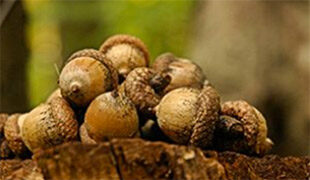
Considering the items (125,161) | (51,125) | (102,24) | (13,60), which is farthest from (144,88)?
(102,24)

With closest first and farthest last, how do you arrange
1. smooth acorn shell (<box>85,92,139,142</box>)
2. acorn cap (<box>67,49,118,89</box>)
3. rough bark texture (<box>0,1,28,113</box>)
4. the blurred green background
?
1. smooth acorn shell (<box>85,92,139,142</box>)
2. acorn cap (<box>67,49,118,89</box>)
3. rough bark texture (<box>0,1,28,113</box>)
4. the blurred green background

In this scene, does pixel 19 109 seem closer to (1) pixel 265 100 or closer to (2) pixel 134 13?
(1) pixel 265 100

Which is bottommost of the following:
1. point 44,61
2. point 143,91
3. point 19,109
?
point 44,61

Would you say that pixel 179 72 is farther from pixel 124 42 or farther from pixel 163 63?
pixel 124 42

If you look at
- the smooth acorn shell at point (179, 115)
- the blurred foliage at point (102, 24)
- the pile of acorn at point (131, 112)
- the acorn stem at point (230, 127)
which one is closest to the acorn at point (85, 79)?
the pile of acorn at point (131, 112)

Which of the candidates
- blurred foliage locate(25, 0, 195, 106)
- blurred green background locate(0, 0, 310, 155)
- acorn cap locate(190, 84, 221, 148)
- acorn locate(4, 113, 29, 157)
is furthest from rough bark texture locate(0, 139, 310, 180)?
blurred foliage locate(25, 0, 195, 106)

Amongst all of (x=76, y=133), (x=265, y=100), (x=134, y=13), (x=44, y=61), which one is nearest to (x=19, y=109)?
(x=265, y=100)

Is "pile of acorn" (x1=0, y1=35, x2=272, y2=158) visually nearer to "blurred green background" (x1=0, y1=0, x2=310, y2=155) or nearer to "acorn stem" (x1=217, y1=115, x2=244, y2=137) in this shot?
"acorn stem" (x1=217, y1=115, x2=244, y2=137)

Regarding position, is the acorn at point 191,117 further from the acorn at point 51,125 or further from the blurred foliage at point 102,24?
the blurred foliage at point 102,24
